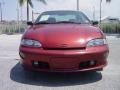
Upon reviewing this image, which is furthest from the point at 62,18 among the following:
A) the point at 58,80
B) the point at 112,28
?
the point at 112,28

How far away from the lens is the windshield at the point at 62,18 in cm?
650

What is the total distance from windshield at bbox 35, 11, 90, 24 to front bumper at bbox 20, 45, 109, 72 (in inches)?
55.4

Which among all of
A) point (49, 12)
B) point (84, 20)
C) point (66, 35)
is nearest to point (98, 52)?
point (66, 35)

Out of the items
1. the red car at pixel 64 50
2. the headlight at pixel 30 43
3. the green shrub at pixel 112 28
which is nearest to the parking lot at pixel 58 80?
the red car at pixel 64 50

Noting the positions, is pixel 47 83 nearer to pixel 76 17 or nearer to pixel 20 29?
pixel 76 17

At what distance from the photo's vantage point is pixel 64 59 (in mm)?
4988

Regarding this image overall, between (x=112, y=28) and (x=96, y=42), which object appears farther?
(x=112, y=28)

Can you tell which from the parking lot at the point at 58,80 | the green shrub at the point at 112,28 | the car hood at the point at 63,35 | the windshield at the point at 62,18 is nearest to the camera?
the parking lot at the point at 58,80

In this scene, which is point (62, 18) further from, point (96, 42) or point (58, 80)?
point (58, 80)

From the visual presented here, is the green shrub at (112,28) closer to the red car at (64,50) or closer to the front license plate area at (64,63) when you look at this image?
the red car at (64,50)

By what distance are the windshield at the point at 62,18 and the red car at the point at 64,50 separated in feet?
3.19

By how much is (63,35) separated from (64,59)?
50 cm

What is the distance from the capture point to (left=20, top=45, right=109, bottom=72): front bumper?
4988 millimetres

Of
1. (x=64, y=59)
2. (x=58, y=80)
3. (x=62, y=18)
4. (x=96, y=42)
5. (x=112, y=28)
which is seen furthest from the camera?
(x=112, y=28)
